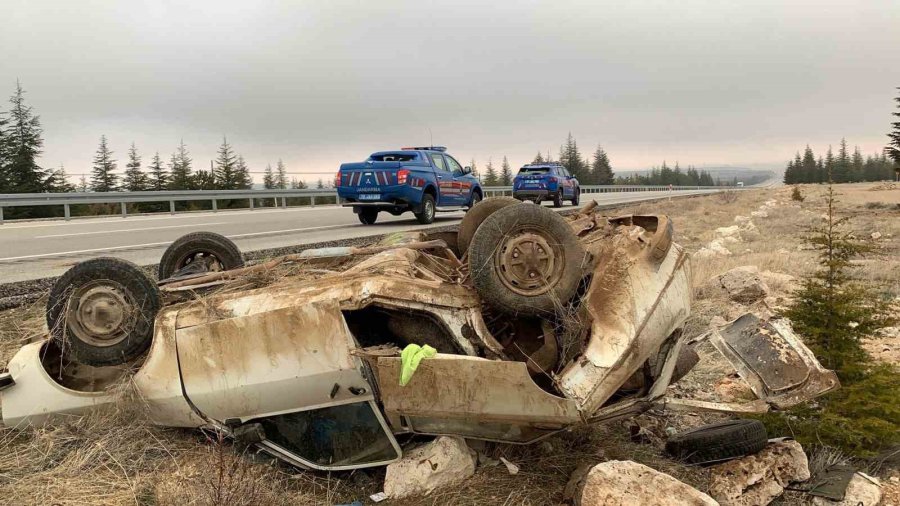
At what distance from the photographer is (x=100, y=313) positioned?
2.97 m

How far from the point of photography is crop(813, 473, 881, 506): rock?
2.82 meters

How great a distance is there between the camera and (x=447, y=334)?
112 inches

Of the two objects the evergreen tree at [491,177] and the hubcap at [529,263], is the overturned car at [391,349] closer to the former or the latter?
the hubcap at [529,263]

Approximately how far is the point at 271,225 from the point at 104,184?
20.4 m

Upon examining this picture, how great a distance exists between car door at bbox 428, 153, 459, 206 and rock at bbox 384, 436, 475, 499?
11.2 m

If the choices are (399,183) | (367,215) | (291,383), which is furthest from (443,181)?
(291,383)

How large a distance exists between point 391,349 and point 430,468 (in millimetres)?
639

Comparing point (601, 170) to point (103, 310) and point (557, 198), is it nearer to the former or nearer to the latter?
point (557, 198)

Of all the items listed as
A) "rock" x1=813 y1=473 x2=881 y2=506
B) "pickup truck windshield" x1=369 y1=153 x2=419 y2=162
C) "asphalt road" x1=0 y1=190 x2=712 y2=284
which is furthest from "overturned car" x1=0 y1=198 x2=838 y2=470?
"pickup truck windshield" x1=369 y1=153 x2=419 y2=162

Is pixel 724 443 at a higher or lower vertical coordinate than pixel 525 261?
lower

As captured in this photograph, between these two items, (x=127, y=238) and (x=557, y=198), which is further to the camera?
(x=557, y=198)

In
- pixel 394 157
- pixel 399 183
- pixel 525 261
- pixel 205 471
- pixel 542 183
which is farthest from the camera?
pixel 542 183

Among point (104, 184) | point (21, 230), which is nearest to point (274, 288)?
point (21, 230)

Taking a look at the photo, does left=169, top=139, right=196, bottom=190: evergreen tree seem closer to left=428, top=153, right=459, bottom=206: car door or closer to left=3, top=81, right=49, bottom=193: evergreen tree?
left=3, top=81, right=49, bottom=193: evergreen tree
